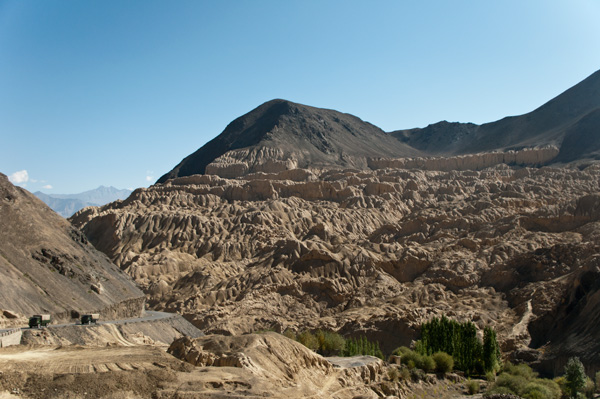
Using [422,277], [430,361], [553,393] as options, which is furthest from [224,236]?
[553,393]

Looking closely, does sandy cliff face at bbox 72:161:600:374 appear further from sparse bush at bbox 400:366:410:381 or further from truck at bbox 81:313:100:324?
truck at bbox 81:313:100:324

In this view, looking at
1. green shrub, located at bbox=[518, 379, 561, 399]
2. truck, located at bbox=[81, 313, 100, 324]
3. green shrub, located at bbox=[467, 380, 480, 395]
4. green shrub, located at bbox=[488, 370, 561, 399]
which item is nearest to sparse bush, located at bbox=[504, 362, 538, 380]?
green shrub, located at bbox=[488, 370, 561, 399]

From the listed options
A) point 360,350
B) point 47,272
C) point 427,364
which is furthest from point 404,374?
point 47,272

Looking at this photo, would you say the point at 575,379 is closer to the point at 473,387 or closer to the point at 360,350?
the point at 473,387

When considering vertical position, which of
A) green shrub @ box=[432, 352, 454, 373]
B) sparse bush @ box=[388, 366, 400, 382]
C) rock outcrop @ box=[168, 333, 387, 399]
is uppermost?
rock outcrop @ box=[168, 333, 387, 399]

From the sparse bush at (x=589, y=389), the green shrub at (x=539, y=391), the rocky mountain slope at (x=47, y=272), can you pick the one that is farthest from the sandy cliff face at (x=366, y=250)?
the rocky mountain slope at (x=47, y=272)
